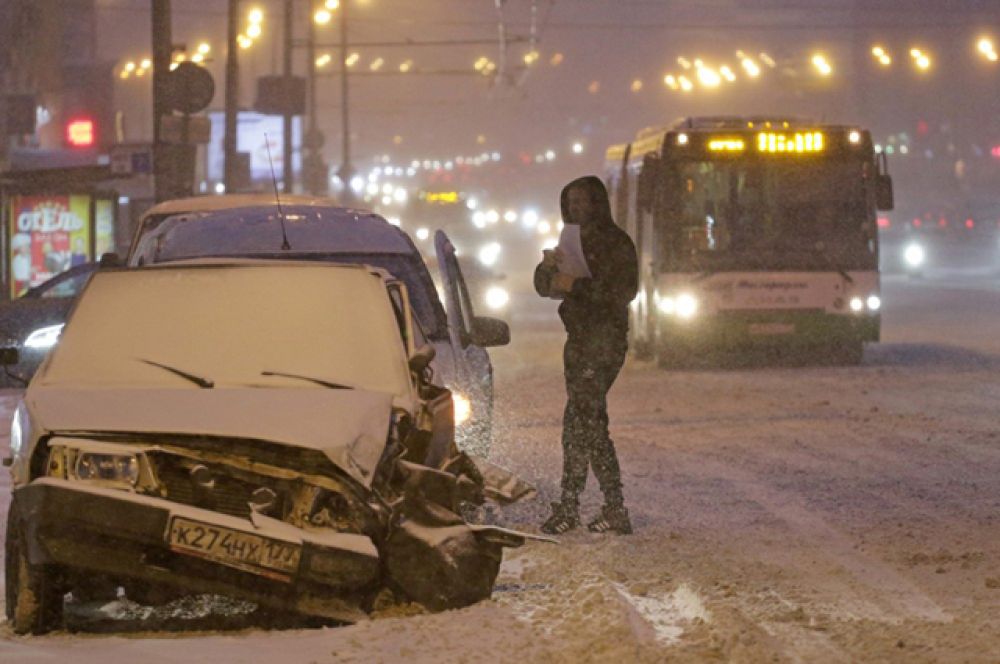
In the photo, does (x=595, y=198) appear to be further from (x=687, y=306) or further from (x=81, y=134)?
(x=81, y=134)

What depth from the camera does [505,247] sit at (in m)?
86.2

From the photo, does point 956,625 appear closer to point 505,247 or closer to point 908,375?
point 908,375

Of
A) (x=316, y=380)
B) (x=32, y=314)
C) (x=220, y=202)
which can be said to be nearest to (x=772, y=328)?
(x=32, y=314)

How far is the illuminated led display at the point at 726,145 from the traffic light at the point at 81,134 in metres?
38.4

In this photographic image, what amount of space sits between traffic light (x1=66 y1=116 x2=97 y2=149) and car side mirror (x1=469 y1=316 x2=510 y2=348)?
162ft

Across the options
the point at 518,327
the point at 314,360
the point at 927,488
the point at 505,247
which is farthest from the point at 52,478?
the point at 505,247

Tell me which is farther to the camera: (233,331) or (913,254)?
(913,254)

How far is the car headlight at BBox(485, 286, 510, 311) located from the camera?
103 ft

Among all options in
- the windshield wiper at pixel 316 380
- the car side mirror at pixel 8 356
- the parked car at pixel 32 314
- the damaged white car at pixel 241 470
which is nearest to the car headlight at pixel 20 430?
the damaged white car at pixel 241 470

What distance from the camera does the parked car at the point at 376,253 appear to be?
1121cm

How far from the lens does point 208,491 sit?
291 inches

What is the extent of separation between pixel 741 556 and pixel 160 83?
16.0 meters

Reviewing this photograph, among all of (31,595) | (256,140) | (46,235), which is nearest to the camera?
(31,595)

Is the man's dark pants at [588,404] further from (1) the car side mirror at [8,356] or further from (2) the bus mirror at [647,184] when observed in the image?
(2) the bus mirror at [647,184]
